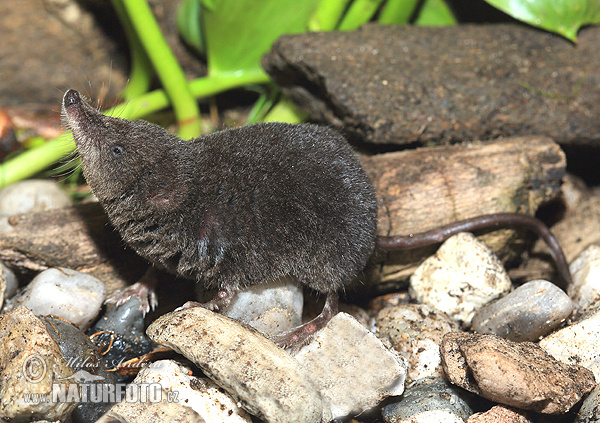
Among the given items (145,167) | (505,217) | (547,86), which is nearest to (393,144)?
(505,217)

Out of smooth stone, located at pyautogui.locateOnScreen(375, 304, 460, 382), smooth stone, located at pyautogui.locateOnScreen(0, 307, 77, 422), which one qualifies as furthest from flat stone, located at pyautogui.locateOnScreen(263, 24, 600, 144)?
smooth stone, located at pyautogui.locateOnScreen(0, 307, 77, 422)

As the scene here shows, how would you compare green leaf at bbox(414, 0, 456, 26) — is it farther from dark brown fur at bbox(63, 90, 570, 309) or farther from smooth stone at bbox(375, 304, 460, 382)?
smooth stone at bbox(375, 304, 460, 382)

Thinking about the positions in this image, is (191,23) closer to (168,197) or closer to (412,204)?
(168,197)

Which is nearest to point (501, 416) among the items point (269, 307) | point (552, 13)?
point (269, 307)

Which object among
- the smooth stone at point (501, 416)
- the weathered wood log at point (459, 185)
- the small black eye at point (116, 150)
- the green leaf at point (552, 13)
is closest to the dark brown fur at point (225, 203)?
the small black eye at point (116, 150)

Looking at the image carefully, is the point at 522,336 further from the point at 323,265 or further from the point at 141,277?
the point at 141,277

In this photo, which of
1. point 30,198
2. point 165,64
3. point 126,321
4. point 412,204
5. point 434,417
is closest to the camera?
point 434,417
